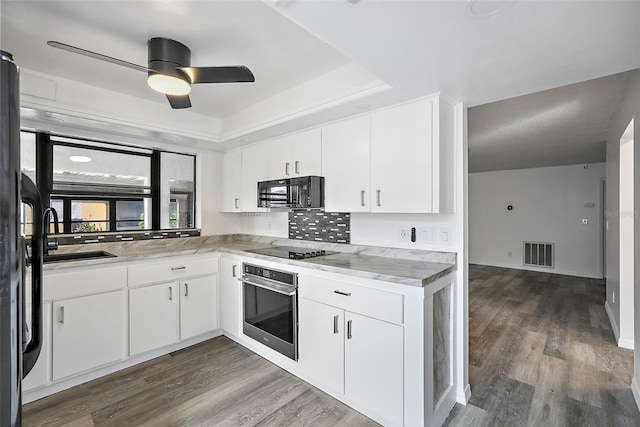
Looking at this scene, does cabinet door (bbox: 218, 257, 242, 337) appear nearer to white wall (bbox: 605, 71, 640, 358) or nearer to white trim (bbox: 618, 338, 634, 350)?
white wall (bbox: 605, 71, 640, 358)

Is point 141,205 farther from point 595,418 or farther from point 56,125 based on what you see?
point 595,418

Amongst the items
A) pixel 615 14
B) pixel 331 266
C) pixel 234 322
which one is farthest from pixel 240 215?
pixel 615 14

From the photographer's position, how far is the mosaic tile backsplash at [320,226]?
2.90m

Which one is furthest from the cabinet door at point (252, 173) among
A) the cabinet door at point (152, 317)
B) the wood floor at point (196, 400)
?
the wood floor at point (196, 400)

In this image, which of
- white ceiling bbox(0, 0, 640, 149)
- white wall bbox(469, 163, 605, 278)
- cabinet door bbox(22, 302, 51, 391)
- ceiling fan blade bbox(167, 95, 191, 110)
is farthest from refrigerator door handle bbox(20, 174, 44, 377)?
white wall bbox(469, 163, 605, 278)

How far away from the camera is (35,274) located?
0.87m

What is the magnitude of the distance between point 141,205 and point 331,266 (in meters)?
2.35

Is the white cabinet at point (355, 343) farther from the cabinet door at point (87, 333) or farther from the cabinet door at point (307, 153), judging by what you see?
the cabinet door at point (87, 333)

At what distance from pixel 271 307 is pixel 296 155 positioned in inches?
54.2

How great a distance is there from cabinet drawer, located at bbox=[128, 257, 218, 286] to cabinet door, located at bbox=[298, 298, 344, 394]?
48.9 inches

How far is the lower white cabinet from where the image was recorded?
1792 millimetres

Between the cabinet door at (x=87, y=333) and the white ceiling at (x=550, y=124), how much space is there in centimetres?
371

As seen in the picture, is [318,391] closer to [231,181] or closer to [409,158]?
[409,158]

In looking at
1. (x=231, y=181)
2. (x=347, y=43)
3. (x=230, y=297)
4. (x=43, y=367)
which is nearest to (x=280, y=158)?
(x=231, y=181)
